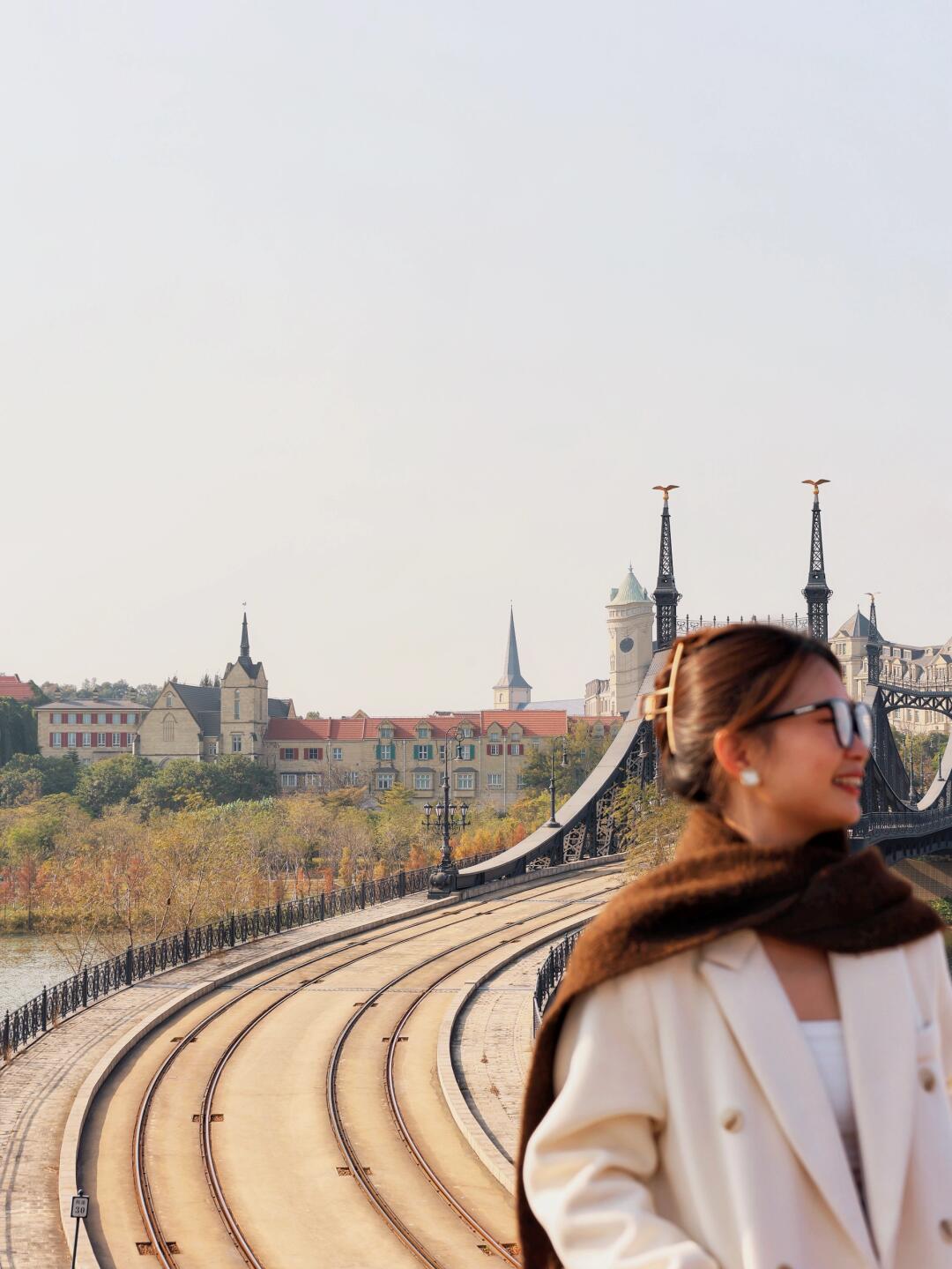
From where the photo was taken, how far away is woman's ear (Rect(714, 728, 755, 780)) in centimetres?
281

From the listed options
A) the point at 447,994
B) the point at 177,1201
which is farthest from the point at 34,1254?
the point at 447,994

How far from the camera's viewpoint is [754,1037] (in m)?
2.61

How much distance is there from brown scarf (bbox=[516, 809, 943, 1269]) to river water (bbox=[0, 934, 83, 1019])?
3548cm

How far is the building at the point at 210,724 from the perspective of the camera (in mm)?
107188

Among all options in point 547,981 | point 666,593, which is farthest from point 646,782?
point 547,981

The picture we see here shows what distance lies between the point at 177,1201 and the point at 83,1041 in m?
8.99

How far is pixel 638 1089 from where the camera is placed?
265cm

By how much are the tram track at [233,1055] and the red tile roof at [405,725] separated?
192 feet

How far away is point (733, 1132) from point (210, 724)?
108420 millimetres

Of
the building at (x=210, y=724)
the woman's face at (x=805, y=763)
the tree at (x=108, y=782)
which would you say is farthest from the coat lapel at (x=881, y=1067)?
the building at (x=210, y=724)

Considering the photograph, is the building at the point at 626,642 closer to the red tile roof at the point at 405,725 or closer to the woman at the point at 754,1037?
the red tile roof at the point at 405,725

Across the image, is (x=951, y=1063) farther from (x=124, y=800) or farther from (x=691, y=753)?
(x=124, y=800)

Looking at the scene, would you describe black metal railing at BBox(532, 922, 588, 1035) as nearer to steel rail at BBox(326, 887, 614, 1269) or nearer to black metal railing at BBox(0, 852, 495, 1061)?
steel rail at BBox(326, 887, 614, 1269)

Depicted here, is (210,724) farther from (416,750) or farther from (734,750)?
(734,750)
